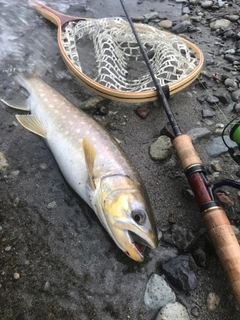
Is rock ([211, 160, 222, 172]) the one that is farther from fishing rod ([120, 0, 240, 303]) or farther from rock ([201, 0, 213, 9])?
rock ([201, 0, 213, 9])

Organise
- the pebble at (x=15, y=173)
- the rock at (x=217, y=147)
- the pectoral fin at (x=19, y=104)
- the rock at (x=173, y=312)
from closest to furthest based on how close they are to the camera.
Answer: the rock at (x=173, y=312) < the pebble at (x=15, y=173) < the rock at (x=217, y=147) < the pectoral fin at (x=19, y=104)

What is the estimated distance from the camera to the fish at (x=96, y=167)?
275 centimetres

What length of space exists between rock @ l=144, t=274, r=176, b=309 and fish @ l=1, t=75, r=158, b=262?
26 cm

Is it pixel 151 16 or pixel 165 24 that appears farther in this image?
pixel 151 16

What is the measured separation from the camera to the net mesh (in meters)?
4.48

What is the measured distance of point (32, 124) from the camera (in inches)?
144

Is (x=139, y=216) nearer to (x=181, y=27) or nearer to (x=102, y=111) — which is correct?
(x=102, y=111)

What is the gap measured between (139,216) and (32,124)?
5.39ft

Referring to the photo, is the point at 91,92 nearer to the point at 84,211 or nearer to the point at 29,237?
the point at 84,211

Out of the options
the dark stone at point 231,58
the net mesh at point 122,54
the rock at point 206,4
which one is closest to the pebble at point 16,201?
the net mesh at point 122,54

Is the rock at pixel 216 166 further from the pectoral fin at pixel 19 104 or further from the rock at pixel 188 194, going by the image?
the pectoral fin at pixel 19 104

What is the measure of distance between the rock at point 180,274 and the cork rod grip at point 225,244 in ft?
1.07

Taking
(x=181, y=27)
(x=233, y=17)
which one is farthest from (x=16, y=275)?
(x=233, y=17)

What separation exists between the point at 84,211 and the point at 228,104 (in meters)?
2.40
